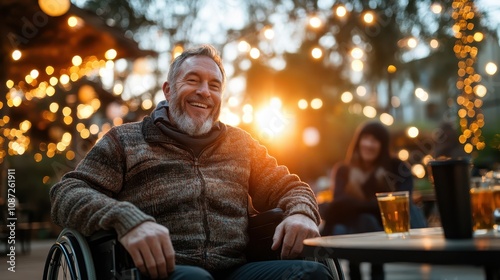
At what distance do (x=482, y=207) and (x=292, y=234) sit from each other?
58 cm

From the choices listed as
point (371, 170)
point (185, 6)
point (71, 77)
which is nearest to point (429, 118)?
point (185, 6)

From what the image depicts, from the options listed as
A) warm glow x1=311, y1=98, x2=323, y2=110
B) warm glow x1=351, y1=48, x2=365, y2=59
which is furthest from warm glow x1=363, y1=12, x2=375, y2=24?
warm glow x1=311, y1=98, x2=323, y2=110

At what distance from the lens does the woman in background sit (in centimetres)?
422

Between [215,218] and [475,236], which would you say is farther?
[215,218]

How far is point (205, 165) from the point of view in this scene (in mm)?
2348

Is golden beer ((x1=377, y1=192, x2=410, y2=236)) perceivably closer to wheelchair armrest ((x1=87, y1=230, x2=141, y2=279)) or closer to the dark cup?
the dark cup

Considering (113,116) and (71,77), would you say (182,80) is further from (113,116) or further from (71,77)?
(113,116)

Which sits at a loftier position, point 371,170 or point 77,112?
point 77,112

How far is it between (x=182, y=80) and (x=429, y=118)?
33.9 meters

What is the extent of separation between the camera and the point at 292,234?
1.97m

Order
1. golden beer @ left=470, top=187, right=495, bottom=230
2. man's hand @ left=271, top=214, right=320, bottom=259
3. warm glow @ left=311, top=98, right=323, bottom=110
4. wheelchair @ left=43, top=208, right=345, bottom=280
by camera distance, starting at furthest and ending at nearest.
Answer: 1. warm glow @ left=311, top=98, right=323, bottom=110
2. man's hand @ left=271, top=214, right=320, bottom=259
3. wheelchair @ left=43, top=208, right=345, bottom=280
4. golden beer @ left=470, top=187, right=495, bottom=230

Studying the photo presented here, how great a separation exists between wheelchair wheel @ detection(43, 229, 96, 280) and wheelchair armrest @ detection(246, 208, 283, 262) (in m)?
0.62

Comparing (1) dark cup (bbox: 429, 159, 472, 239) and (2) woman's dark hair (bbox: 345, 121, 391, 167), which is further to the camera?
(2) woman's dark hair (bbox: 345, 121, 391, 167)

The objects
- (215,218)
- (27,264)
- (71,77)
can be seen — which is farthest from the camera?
(71,77)
